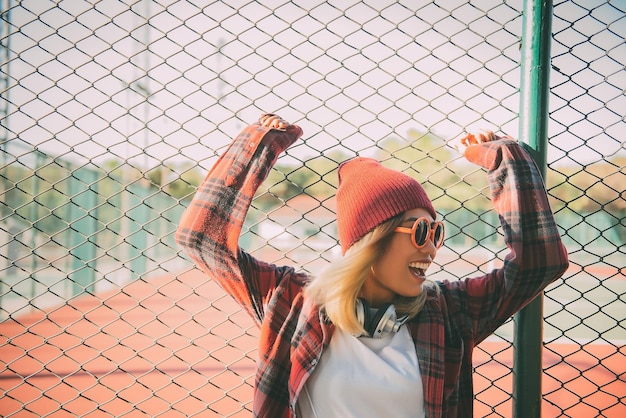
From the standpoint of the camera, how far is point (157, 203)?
14828 millimetres

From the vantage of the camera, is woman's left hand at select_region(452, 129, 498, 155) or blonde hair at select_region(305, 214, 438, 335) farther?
Result: woman's left hand at select_region(452, 129, 498, 155)

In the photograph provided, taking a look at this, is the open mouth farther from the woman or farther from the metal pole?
the metal pole

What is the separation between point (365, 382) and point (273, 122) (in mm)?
991

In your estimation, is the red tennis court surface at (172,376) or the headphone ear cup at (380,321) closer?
the headphone ear cup at (380,321)

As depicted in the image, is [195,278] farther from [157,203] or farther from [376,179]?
[376,179]

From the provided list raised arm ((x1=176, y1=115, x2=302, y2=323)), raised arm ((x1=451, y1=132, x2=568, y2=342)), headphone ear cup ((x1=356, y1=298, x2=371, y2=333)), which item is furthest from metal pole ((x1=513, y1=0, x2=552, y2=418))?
raised arm ((x1=176, y1=115, x2=302, y2=323))

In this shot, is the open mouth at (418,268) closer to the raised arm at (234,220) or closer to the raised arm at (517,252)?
the raised arm at (517,252)

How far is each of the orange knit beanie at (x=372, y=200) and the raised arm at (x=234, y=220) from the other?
28 cm

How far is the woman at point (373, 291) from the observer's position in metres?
1.30

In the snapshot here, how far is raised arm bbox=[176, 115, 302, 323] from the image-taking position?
142cm

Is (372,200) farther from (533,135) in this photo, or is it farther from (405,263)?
(533,135)

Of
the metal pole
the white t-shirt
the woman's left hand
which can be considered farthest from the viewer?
the woman's left hand

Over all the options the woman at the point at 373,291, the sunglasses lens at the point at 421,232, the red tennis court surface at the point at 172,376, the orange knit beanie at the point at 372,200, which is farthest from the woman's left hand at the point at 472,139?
the red tennis court surface at the point at 172,376

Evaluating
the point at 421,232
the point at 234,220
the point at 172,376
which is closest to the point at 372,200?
the point at 421,232
